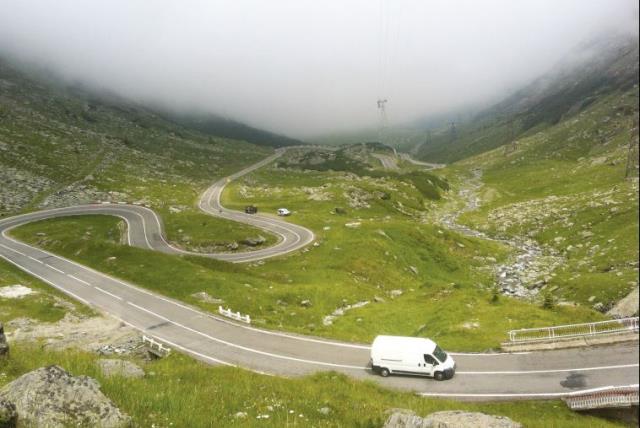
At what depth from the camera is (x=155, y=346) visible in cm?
3900

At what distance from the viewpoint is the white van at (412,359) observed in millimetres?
31578

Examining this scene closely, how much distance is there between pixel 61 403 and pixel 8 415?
1189 mm

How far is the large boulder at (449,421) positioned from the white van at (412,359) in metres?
15.2

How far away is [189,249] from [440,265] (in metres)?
47.3

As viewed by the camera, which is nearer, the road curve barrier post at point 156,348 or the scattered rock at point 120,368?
the scattered rock at point 120,368

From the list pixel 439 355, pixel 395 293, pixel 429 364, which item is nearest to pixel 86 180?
pixel 395 293

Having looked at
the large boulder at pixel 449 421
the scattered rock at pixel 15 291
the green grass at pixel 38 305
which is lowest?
the green grass at pixel 38 305

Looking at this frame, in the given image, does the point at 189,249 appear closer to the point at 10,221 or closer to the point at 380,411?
the point at 10,221

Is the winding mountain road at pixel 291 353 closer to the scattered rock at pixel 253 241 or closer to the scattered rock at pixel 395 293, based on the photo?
the scattered rock at pixel 253 241

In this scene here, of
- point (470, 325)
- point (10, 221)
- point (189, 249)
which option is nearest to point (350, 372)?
point (470, 325)

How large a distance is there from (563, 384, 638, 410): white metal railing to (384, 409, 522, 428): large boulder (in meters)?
5.89

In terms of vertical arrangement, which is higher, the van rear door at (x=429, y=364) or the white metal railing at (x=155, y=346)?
the white metal railing at (x=155, y=346)

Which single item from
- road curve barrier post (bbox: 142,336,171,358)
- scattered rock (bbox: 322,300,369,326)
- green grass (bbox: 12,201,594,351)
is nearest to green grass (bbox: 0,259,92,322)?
green grass (bbox: 12,201,594,351)

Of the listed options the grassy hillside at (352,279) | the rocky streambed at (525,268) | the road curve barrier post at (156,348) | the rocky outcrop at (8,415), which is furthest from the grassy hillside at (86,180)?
the rocky outcrop at (8,415)
